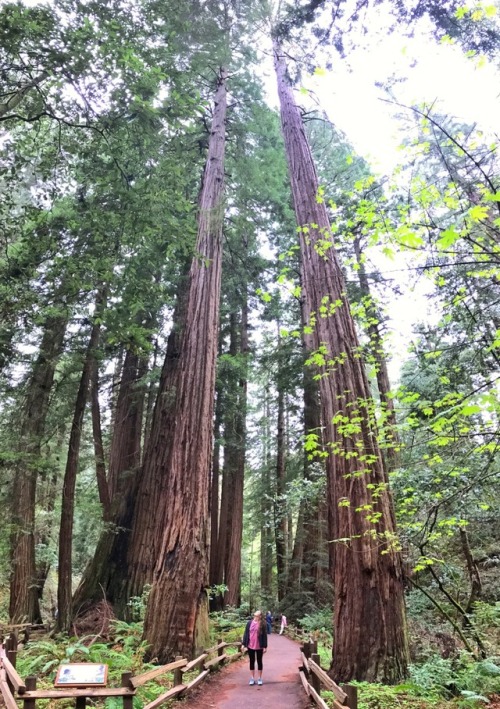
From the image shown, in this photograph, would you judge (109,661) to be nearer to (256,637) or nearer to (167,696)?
(167,696)

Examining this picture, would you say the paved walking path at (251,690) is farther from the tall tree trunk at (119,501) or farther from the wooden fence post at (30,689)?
the tall tree trunk at (119,501)

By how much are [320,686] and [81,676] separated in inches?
146

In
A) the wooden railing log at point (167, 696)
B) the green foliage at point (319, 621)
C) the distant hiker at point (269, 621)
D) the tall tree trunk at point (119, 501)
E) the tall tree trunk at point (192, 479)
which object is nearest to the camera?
the wooden railing log at point (167, 696)

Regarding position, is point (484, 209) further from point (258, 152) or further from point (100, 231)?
point (258, 152)

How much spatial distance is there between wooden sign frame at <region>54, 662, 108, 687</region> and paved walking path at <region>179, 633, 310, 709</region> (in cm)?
264

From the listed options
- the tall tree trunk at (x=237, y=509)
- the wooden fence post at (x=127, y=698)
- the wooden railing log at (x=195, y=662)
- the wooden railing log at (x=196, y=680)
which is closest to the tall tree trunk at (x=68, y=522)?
the wooden railing log at (x=195, y=662)

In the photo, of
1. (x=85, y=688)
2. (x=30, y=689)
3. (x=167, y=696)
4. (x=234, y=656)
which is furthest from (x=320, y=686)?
(x=234, y=656)

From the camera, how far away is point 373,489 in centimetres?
588

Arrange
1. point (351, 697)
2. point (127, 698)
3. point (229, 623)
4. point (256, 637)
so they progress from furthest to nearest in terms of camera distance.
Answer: point (229, 623), point (256, 637), point (127, 698), point (351, 697)

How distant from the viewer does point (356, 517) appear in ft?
18.9

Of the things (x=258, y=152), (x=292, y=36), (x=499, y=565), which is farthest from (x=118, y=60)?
(x=499, y=565)

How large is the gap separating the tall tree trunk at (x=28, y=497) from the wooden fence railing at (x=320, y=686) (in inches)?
277

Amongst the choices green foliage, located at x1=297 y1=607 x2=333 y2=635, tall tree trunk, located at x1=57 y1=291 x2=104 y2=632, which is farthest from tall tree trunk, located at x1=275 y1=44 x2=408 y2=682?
green foliage, located at x1=297 y1=607 x2=333 y2=635

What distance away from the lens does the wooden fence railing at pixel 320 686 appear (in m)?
4.09
